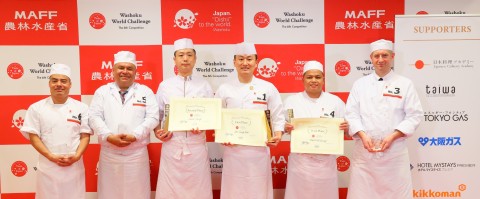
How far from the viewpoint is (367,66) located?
4.07 m

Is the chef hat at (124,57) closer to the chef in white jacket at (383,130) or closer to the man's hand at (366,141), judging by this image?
the chef in white jacket at (383,130)

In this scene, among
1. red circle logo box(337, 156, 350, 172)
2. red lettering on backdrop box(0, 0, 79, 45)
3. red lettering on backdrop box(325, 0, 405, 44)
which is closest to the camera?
red lettering on backdrop box(0, 0, 79, 45)

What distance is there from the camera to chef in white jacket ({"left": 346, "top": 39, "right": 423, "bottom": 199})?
10.7 feet

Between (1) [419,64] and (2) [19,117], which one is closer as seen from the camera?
(1) [419,64]

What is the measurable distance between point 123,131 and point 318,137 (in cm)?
163

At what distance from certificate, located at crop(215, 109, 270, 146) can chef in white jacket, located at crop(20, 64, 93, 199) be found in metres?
1.14

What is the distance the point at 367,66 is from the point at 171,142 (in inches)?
84.7

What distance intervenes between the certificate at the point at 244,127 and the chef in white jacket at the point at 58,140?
1139 mm

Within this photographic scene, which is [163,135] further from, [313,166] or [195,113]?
[313,166]

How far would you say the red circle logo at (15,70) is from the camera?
12.9 feet

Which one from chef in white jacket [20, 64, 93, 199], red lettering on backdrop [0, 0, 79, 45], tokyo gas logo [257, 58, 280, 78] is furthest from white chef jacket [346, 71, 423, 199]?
red lettering on backdrop [0, 0, 79, 45]

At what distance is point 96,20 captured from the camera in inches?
156

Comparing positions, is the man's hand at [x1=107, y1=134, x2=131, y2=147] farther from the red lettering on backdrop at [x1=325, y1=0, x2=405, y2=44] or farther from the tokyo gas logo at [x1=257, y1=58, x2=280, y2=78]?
the red lettering on backdrop at [x1=325, y1=0, x2=405, y2=44]

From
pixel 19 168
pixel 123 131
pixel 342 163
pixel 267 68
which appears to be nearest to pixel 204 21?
pixel 267 68
